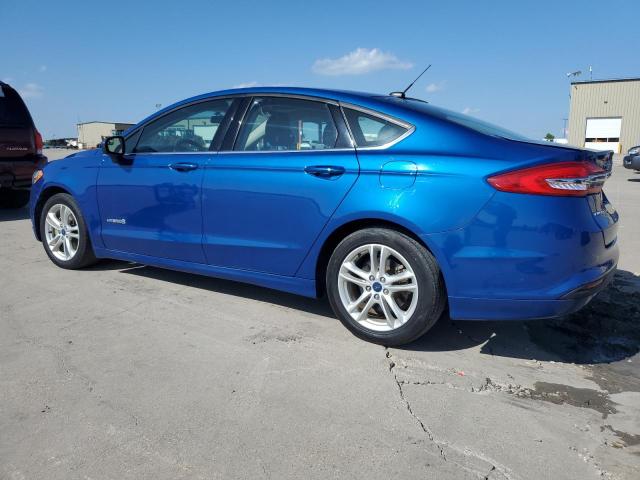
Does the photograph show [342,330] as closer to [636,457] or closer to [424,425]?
[424,425]

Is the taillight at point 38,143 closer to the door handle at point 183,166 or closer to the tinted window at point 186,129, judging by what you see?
the tinted window at point 186,129

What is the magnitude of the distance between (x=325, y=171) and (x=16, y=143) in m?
6.62

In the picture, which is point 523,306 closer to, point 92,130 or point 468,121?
point 468,121

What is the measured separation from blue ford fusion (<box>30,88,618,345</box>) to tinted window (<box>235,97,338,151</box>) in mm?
10

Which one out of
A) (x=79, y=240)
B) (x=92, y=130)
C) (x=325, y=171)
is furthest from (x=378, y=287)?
(x=92, y=130)

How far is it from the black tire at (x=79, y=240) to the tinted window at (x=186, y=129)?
93 centimetres

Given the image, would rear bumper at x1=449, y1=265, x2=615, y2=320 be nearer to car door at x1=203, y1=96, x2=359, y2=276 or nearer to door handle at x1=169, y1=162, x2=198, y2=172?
car door at x1=203, y1=96, x2=359, y2=276

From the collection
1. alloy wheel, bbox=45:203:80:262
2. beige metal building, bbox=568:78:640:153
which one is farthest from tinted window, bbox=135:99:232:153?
beige metal building, bbox=568:78:640:153

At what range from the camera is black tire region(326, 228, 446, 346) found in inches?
122

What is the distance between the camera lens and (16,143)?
800 cm

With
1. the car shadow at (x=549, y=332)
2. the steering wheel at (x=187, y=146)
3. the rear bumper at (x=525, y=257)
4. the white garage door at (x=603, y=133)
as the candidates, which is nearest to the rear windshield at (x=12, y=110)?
the steering wheel at (x=187, y=146)

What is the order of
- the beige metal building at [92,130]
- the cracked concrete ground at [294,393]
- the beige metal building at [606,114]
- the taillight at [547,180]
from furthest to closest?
the beige metal building at [92,130] → the beige metal building at [606,114] → the taillight at [547,180] → the cracked concrete ground at [294,393]

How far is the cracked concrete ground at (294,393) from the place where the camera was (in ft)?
7.19

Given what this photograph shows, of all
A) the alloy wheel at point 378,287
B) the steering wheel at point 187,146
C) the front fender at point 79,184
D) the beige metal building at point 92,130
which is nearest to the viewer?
the alloy wheel at point 378,287
